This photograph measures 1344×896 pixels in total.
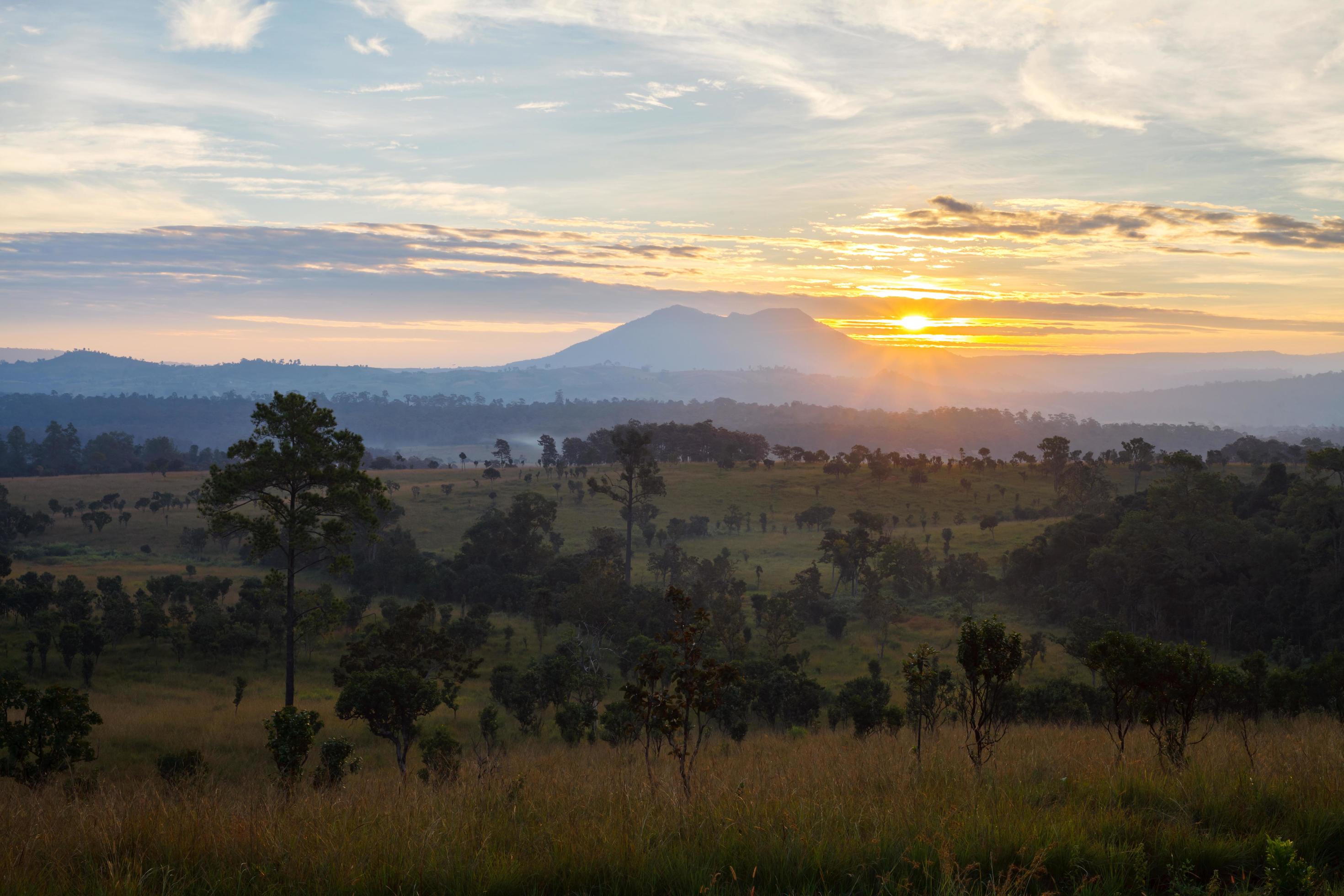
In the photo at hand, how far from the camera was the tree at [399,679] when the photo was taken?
21.9 metres

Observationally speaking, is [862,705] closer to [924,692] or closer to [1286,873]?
[924,692]

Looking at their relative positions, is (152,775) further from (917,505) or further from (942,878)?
(917,505)

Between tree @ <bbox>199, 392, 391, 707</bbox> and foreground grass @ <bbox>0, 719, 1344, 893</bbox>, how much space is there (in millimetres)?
18375

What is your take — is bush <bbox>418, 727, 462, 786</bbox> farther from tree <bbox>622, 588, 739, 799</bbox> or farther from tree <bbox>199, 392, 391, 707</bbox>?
tree <bbox>622, 588, 739, 799</bbox>

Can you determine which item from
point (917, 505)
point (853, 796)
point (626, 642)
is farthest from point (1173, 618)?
point (853, 796)

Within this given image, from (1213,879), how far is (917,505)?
296 feet

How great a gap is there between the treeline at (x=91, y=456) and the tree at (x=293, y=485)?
127 m

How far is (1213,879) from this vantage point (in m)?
4.66

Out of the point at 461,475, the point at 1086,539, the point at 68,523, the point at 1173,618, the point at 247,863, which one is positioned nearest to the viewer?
the point at 247,863

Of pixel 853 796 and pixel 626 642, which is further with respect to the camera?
pixel 626 642

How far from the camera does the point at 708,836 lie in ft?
17.9

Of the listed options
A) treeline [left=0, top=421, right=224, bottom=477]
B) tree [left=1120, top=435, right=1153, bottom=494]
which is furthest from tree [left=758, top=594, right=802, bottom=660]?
treeline [left=0, top=421, right=224, bottom=477]

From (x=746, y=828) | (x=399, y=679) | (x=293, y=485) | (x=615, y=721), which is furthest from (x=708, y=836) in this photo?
(x=293, y=485)

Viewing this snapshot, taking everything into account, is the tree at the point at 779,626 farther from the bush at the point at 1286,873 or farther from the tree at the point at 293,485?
the bush at the point at 1286,873
